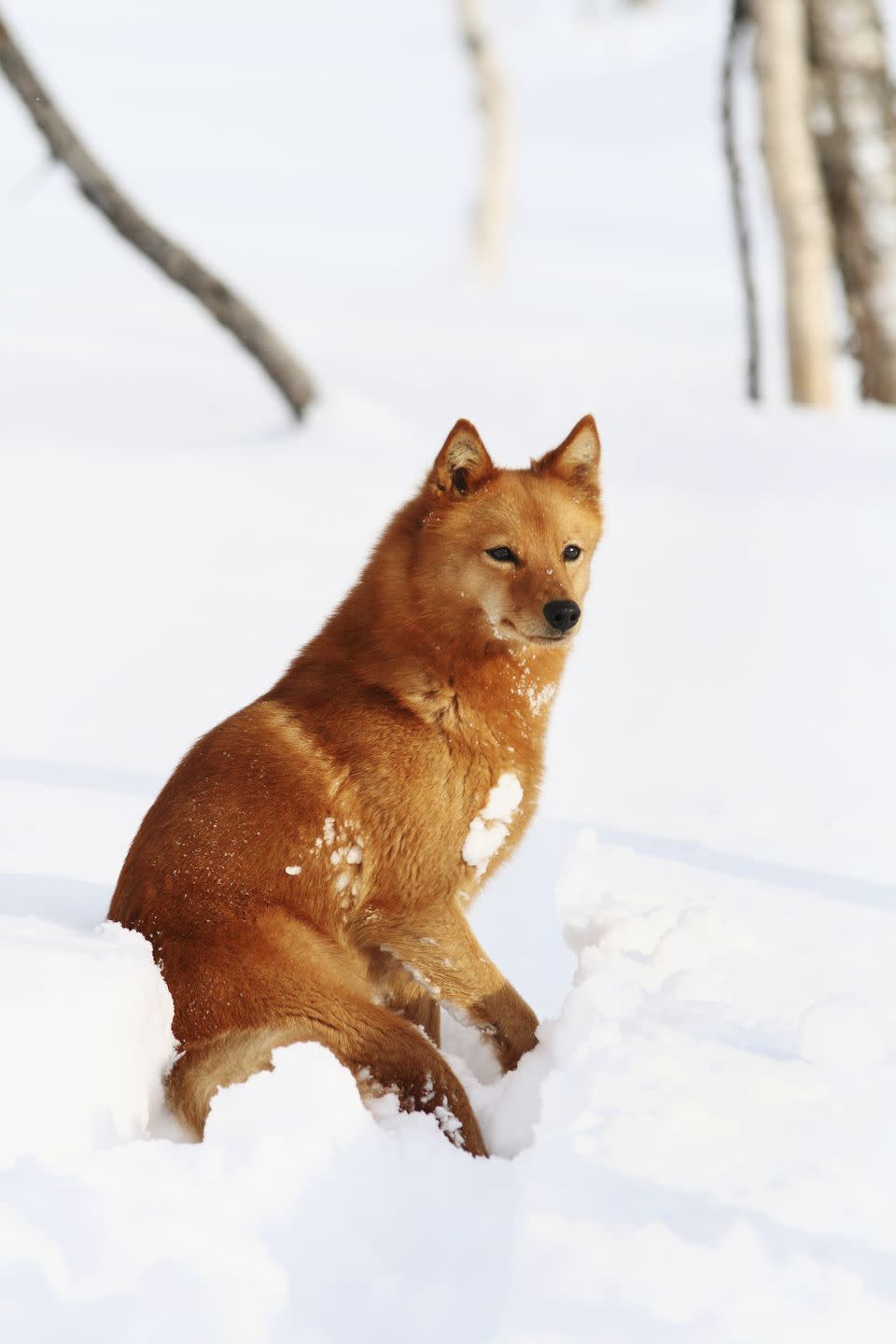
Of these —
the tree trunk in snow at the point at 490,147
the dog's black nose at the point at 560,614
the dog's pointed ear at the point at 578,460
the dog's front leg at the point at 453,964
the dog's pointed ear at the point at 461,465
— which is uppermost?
the tree trunk in snow at the point at 490,147

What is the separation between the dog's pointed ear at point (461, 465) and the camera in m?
3.18

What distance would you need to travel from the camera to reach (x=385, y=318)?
563 inches

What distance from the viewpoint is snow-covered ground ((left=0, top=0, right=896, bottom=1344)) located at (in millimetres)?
2312

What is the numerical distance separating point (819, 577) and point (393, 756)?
4.16 meters

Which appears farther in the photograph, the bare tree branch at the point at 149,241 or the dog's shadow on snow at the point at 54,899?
the bare tree branch at the point at 149,241

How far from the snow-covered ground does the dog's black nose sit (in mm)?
639

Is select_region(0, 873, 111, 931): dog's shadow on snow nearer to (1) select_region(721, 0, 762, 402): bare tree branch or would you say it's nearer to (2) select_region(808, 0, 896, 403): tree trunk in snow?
(1) select_region(721, 0, 762, 402): bare tree branch

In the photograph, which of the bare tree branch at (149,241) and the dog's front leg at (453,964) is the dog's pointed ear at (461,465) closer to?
the dog's front leg at (453,964)

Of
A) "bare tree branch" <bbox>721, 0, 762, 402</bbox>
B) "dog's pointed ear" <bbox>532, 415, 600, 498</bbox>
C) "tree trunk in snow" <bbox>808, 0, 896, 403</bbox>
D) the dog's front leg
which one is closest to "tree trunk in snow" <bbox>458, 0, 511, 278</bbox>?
"bare tree branch" <bbox>721, 0, 762, 402</bbox>

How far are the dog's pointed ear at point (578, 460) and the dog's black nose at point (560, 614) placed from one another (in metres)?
0.44

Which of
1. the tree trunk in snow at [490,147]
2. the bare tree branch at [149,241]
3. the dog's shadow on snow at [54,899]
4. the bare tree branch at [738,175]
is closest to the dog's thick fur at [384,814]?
the dog's shadow on snow at [54,899]

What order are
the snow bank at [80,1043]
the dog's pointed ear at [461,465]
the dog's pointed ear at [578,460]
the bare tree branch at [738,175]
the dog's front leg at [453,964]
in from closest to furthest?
the snow bank at [80,1043] → the dog's front leg at [453,964] → the dog's pointed ear at [461,465] → the dog's pointed ear at [578,460] → the bare tree branch at [738,175]

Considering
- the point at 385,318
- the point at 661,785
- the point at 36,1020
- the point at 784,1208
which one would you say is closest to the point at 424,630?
the point at 36,1020

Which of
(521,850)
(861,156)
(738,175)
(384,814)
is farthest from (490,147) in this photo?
(384,814)
